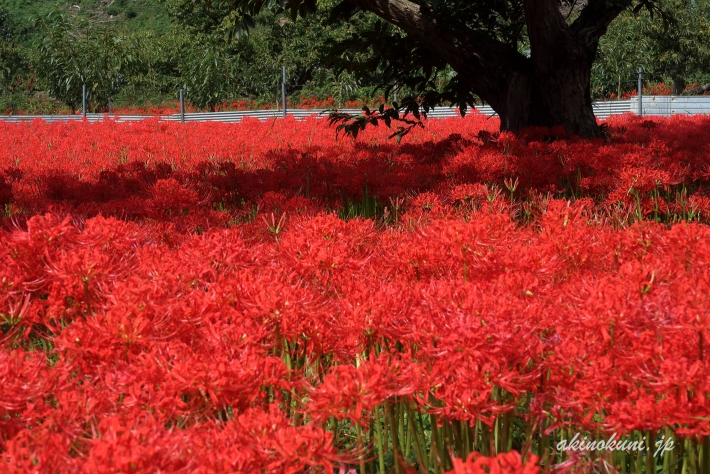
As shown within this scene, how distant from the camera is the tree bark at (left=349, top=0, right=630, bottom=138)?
7.70 metres

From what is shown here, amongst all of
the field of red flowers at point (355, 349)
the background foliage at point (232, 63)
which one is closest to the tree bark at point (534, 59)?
the field of red flowers at point (355, 349)

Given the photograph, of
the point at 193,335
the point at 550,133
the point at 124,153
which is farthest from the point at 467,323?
the point at 124,153

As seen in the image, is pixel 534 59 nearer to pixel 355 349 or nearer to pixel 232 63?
pixel 355 349

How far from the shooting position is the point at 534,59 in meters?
7.85

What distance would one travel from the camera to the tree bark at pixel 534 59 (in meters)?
7.70

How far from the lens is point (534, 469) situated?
107 centimetres

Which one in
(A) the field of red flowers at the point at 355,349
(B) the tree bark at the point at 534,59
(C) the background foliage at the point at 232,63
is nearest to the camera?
(A) the field of red flowers at the point at 355,349

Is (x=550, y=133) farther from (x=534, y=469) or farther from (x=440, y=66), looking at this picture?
(x=534, y=469)

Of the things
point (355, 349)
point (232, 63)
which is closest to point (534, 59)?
point (355, 349)

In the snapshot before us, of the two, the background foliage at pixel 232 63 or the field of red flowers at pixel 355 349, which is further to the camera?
the background foliage at pixel 232 63

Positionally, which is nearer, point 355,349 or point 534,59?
point 355,349

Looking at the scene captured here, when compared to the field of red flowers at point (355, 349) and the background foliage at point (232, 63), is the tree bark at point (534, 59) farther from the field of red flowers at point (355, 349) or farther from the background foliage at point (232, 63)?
the background foliage at point (232, 63)

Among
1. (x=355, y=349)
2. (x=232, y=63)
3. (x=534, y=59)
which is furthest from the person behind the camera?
(x=232, y=63)

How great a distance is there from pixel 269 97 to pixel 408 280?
29.3 metres
